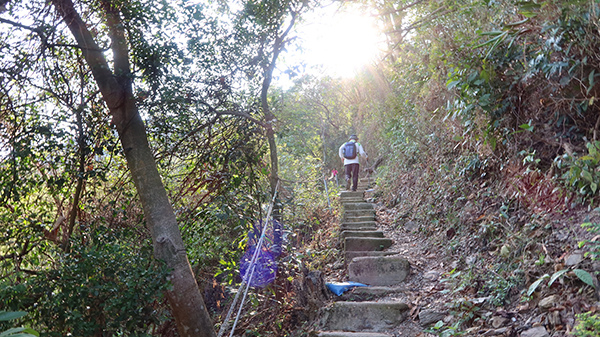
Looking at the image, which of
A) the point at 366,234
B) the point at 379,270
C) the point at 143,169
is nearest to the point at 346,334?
the point at 379,270

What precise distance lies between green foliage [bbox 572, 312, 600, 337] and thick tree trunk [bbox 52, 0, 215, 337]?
8.62 feet

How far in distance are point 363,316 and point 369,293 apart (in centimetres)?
54

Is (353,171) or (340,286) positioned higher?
(353,171)

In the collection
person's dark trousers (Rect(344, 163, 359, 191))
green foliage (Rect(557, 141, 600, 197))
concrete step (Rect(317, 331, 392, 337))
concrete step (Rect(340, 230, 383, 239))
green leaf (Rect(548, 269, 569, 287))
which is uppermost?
person's dark trousers (Rect(344, 163, 359, 191))

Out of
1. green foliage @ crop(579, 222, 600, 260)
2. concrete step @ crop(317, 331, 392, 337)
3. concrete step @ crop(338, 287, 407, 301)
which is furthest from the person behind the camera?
concrete step @ crop(338, 287, 407, 301)

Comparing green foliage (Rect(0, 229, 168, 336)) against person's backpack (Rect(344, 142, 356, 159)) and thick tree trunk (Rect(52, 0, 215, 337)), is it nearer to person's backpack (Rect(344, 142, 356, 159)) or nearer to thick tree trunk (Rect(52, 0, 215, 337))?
thick tree trunk (Rect(52, 0, 215, 337))

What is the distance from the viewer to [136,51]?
3.69m

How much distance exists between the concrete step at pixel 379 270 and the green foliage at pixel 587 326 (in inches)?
101

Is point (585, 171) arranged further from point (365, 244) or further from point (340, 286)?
point (365, 244)

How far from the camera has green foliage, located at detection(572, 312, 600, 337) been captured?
2.23 m

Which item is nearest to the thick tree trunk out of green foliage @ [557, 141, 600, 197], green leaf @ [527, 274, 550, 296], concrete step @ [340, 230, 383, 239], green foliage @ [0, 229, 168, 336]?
green foliage @ [0, 229, 168, 336]

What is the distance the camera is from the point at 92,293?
2969 millimetres


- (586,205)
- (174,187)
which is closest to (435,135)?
(586,205)

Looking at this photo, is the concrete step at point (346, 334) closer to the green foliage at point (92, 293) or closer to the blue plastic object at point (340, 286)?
the blue plastic object at point (340, 286)
